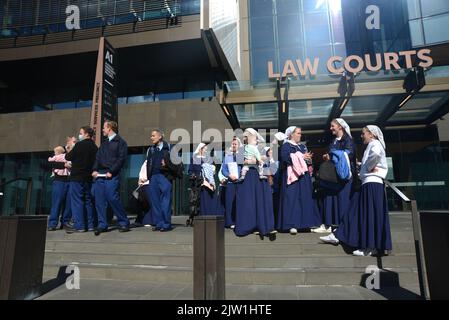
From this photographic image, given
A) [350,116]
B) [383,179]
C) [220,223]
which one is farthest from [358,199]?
[350,116]

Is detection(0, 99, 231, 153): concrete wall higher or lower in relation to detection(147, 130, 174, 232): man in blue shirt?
higher

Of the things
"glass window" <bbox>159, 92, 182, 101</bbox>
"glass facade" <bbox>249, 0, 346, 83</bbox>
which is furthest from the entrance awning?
"glass window" <bbox>159, 92, 182, 101</bbox>

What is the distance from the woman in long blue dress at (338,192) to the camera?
17.1 ft

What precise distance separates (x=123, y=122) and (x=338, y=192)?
37.4 ft

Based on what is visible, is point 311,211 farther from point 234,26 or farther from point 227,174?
point 234,26

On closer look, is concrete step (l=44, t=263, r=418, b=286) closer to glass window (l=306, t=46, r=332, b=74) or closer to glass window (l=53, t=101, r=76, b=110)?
glass window (l=306, t=46, r=332, b=74)

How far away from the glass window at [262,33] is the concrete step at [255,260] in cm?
1230

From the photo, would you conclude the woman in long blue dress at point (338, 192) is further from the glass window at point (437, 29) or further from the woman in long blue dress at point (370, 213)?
the glass window at point (437, 29)

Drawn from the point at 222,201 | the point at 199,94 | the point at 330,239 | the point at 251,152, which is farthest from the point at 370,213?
the point at 199,94

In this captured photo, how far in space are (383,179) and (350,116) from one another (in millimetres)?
8350

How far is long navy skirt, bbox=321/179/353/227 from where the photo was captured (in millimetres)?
5219

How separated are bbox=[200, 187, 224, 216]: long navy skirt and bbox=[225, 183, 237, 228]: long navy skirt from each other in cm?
57
